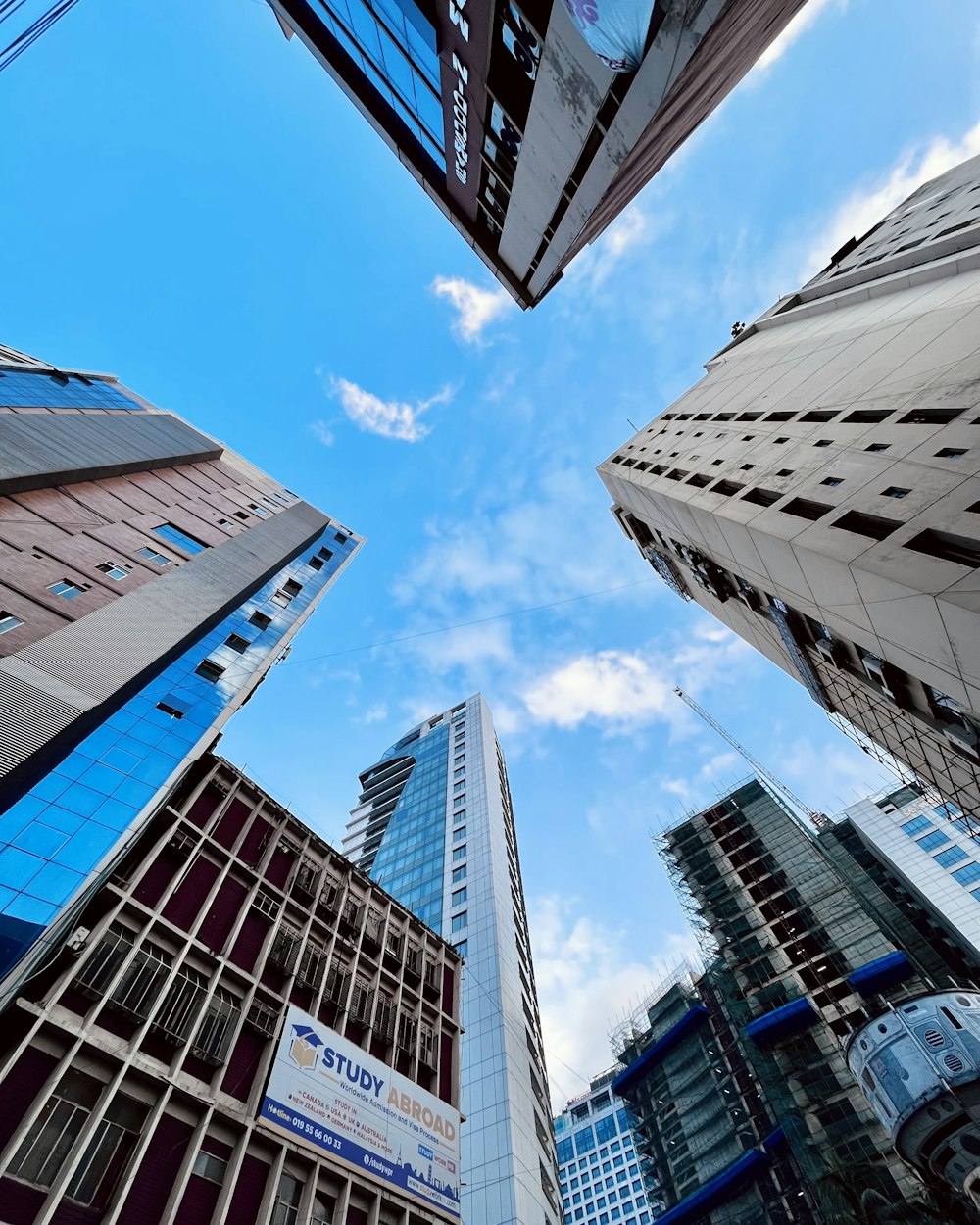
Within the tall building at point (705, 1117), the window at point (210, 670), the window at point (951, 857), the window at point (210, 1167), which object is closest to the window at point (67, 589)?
the window at point (210, 670)

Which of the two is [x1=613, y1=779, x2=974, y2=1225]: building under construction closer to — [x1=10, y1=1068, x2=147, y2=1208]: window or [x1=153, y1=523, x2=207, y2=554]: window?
[x1=10, y1=1068, x2=147, y2=1208]: window

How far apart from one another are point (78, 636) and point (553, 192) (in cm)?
2389

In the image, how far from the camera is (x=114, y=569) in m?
30.7

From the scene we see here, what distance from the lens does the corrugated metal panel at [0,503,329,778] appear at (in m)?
18.9

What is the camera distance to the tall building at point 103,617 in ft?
56.8

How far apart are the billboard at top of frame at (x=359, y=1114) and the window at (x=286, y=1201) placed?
0.85 metres

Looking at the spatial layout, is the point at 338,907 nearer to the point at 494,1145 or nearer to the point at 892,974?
the point at 494,1145

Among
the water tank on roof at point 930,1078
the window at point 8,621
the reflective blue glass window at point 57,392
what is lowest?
the water tank on roof at point 930,1078

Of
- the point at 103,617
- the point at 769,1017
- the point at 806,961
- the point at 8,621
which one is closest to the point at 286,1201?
the point at 8,621

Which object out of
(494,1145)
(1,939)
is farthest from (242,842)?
(494,1145)

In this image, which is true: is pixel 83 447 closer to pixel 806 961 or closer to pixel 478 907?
pixel 478 907

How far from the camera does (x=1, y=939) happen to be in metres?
14.4

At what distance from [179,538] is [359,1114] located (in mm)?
33563

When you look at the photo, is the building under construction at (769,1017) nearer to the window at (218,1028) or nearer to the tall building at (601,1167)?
the window at (218,1028)
